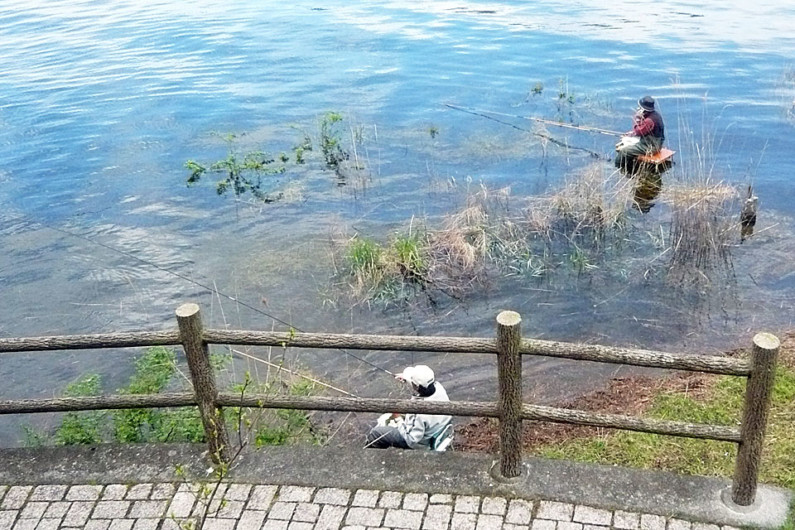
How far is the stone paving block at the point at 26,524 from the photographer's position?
5.22 m

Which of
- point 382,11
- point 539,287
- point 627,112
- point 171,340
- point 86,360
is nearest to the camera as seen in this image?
point 171,340

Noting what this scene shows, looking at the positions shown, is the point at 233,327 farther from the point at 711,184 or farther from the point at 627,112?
the point at 627,112

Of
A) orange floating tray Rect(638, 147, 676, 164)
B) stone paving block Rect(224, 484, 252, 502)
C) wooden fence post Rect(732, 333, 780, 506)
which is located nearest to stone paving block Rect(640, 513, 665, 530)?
wooden fence post Rect(732, 333, 780, 506)

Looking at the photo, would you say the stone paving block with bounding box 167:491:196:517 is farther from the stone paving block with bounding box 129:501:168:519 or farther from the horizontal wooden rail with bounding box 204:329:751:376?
the horizontal wooden rail with bounding box 204:329:751:376

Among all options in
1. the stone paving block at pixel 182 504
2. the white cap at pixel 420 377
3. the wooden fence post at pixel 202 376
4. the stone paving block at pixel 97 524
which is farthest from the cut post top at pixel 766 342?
the stone paving block at pixel 97 524

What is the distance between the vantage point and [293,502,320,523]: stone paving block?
16.9ft

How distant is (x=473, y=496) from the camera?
527cm

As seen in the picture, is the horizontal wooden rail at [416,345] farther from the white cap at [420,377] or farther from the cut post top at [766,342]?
the white cap at [420,377]

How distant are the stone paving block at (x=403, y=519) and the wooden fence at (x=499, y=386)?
2.21 ft

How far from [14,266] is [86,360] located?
3661mm

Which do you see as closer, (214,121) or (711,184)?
(711,184)

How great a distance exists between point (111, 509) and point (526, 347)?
3030mm

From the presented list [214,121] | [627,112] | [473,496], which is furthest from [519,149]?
[473,496]

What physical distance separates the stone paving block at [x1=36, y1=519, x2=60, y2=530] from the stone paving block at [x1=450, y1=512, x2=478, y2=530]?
2.64 m
